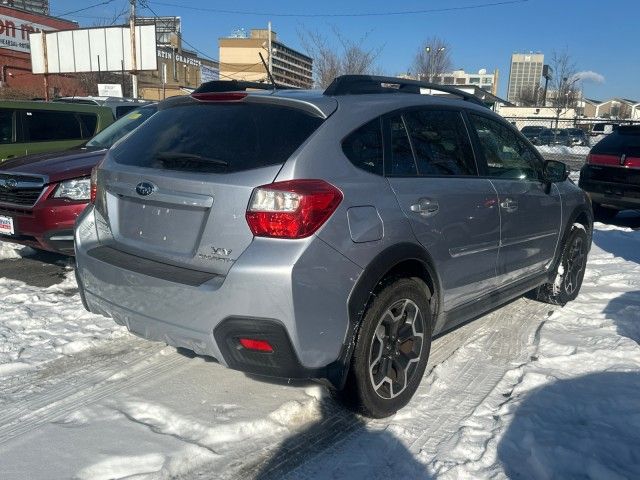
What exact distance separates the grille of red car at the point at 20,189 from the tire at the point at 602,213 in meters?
9.12

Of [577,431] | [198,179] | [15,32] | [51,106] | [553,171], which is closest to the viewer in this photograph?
[198,179]

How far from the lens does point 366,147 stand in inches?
120

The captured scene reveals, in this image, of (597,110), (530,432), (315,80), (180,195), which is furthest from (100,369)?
(597,110)

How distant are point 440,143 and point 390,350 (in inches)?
53.6

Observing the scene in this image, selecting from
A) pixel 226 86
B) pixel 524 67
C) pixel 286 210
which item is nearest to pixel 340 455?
pixel 286 210

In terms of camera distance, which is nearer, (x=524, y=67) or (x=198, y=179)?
(x=198, y=179)


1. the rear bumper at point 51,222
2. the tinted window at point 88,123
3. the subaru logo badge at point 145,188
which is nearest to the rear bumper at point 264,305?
the subaru logo badge at point 145,188

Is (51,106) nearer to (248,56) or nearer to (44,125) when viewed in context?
(44,125)

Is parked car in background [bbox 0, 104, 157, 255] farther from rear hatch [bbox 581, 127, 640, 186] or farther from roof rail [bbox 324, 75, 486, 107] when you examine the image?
rear hatch [bbox 581, 127, 640, 186]

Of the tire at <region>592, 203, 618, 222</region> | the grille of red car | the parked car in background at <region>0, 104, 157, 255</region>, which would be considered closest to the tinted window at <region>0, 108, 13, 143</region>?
the parked car in background at <region>0, 104, 157, 255</region>

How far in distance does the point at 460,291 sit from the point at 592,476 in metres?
1.30

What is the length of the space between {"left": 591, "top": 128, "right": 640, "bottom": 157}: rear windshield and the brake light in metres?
8.37

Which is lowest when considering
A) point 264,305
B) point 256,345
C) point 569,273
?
point 569,273

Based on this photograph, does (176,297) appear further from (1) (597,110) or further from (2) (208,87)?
(1) (597,110)
